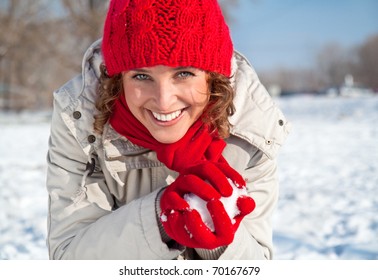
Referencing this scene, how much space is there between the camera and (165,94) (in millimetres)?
1391

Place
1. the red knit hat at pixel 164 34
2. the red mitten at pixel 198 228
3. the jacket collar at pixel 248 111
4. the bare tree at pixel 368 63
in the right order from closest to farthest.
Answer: the red mitten at pixel 198 228 < the red knit hat at pixel 164 34 < the jacket collar at pixel 248 111 < the bare tree at pixel 368 63

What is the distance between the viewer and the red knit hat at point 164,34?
4.48ft

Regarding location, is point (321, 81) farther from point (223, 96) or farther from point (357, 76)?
point (223, 96)

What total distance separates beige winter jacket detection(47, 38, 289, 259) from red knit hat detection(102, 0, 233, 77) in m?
0.24

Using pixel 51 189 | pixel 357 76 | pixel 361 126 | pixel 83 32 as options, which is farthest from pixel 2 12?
pixel 357 76

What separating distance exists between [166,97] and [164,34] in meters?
0.19

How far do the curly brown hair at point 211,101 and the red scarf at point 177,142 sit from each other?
0.03 meters

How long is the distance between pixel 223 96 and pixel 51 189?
0.70 m

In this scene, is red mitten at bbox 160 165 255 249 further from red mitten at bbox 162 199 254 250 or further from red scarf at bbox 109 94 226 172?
red scarf at bbox 109 94 226 172

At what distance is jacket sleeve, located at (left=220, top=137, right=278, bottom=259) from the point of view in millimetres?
1673

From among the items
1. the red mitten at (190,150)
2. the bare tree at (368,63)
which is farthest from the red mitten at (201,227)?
the bare tree at (368,63)

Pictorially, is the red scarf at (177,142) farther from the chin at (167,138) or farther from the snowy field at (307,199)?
the snowy field at (307,199)

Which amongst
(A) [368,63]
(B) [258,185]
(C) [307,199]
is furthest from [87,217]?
(A) [368,63]
